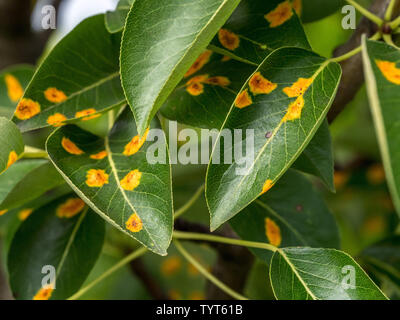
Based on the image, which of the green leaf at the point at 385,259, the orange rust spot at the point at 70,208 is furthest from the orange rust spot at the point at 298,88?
the green leaf at the point at 385,259

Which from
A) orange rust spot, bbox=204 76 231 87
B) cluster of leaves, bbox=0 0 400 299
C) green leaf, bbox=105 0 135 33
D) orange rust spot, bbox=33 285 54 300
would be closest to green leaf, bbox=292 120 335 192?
cluster of leaves, bbox=0 0 400 299

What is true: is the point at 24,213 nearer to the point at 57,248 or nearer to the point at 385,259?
the point at 57,248

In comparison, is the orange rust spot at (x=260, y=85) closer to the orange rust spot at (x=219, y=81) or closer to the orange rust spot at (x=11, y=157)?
the orange rust spot at (x=219, y=81)

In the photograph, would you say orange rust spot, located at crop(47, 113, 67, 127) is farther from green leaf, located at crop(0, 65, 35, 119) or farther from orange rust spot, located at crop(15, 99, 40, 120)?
green leaf, located at crop(0, 65, 35, 119)

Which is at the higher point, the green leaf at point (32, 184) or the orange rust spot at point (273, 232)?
the green leaf at point (32, 184)

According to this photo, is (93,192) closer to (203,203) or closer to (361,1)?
(361,1)

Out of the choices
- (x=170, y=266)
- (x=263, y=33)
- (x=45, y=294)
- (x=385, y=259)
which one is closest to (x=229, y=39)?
(x=263, y=33)

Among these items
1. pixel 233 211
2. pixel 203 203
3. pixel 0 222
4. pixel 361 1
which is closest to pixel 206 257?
pixel 203 203
